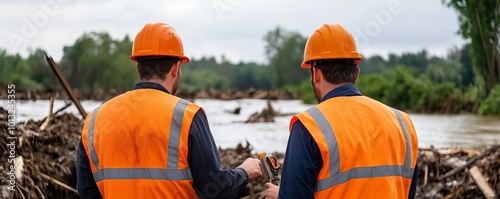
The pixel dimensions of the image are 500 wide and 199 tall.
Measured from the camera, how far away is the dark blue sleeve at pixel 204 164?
10.0ft

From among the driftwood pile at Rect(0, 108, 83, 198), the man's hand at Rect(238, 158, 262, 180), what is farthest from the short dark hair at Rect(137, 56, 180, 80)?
the driftwood pile at Rect(0, 108, 83, 198)

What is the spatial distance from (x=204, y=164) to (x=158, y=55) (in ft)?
2.25

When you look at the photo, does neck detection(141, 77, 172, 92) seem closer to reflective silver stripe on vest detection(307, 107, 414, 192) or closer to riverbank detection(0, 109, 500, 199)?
reflective silver stripe on vest detection(307, 107, 414, 192)

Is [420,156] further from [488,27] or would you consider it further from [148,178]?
[488,27]

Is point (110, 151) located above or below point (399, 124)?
below

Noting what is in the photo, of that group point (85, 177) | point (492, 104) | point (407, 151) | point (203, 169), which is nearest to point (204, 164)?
point (203, 169)

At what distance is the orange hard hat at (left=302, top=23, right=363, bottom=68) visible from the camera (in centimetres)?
293

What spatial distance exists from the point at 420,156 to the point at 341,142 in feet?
18.7

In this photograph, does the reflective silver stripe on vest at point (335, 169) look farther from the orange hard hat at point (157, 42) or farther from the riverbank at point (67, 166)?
the riverbank at point (67, 166)

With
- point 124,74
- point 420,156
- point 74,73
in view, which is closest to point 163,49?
point 420,156

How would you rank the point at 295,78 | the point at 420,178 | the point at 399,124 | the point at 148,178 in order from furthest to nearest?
the point at 295,78 → the point at 420,178 → the point at 148,178 → the point at 399,124

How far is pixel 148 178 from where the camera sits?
309 cm

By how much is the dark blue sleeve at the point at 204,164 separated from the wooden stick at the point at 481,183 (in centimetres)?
472

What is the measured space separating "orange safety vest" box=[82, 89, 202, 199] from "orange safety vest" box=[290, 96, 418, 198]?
0.66 metres
